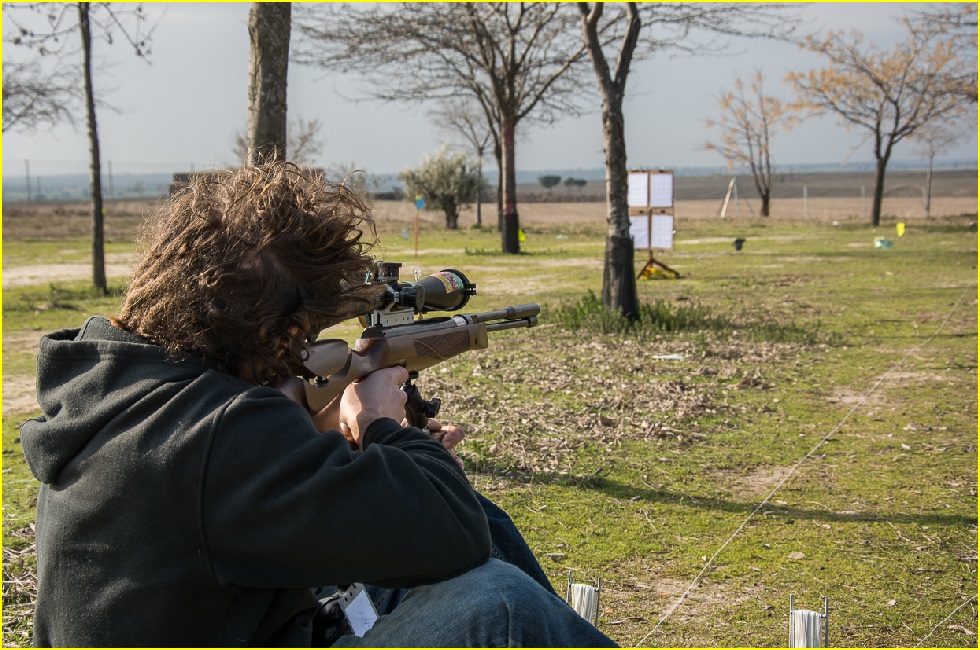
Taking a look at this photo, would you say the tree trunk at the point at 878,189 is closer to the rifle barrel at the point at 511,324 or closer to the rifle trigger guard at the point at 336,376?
the rifle barrel at the point at 511,324

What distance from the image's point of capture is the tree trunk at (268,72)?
17.9 ft

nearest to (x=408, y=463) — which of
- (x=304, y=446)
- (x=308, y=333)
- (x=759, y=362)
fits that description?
(x=304, y=446)

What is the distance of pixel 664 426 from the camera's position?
243 inches

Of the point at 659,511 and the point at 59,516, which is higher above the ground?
the point at 59,516

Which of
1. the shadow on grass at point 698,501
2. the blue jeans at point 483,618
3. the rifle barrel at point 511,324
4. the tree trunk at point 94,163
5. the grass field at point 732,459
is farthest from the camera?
the tree trunk at point 94,163

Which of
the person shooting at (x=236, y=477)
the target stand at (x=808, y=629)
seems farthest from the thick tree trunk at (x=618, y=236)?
the person shooting at (x=236, y=477)

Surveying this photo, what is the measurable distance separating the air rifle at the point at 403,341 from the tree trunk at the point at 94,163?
38.8 feet

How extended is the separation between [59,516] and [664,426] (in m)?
4.89

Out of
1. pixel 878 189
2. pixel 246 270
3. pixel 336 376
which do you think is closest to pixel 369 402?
pixel 336 376

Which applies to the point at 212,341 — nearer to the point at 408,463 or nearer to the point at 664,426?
the point at 408,463

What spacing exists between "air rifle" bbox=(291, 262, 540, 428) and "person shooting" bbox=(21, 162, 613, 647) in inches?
10.6

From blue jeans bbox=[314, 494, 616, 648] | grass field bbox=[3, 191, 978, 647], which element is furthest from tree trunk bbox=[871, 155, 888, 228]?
blue jeans bbox=[314, 494, 616, 648]

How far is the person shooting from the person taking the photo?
63.5 inches

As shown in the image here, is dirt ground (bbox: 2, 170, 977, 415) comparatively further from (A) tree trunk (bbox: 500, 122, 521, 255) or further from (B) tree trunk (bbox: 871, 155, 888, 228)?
(A) tree trunk (bbox: 500, 122, 521, 255)
